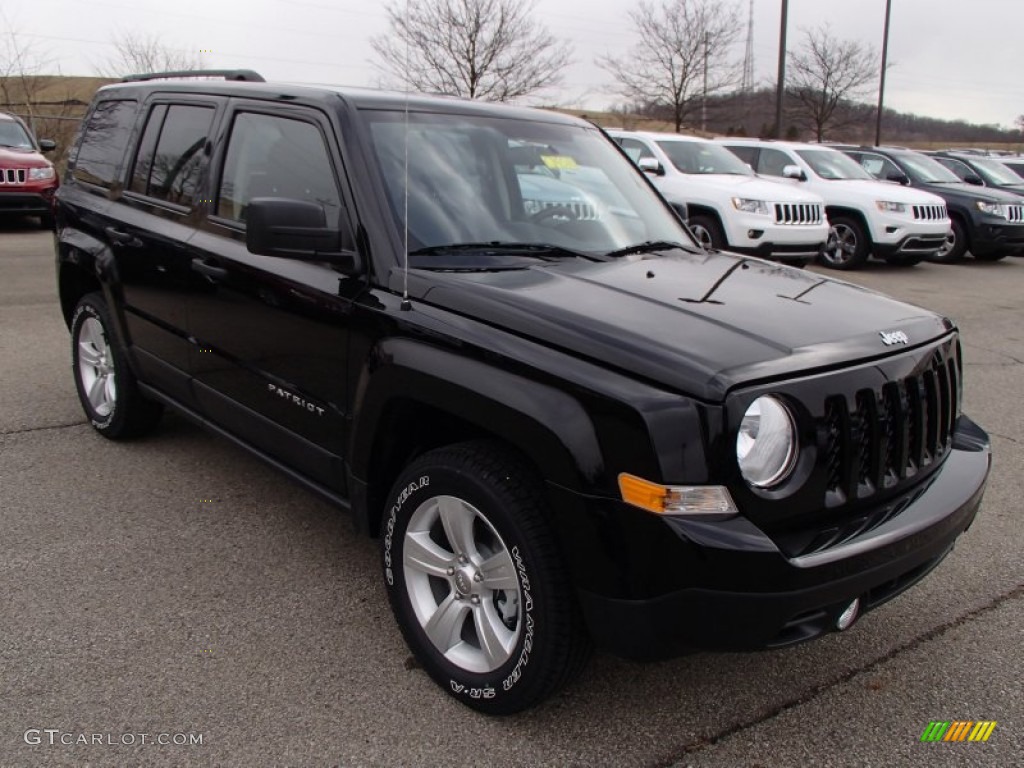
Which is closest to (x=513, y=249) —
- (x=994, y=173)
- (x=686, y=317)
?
(x=686, y=317)

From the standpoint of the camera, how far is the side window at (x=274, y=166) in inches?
128

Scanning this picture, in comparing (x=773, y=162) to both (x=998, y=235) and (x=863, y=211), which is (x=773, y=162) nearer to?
(x=863, y=211)

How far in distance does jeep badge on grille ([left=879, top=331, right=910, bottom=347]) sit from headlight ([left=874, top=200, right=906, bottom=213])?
464 inches

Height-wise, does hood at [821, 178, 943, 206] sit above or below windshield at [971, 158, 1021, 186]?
below

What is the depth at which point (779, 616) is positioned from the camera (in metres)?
2.23

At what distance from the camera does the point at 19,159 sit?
1353 cm

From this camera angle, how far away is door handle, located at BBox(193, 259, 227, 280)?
359 centimetres

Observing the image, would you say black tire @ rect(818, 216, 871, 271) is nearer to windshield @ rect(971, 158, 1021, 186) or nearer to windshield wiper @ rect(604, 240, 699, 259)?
windshield @ rect(971, 158, 1021, 186)

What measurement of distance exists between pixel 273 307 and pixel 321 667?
130 cm

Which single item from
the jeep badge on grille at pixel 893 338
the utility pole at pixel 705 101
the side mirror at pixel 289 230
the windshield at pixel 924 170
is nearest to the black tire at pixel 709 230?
the windshield at pixel 924 170

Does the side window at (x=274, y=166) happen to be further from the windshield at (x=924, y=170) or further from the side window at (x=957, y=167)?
the side window at (x=957, y=167)

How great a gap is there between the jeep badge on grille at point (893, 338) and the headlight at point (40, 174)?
560 inches

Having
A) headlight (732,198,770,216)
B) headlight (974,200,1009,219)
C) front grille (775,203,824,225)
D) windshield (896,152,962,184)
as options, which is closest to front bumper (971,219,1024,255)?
headlight (974,200,1009,219)

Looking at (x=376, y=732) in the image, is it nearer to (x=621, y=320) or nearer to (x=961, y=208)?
(x=621, y=320)
